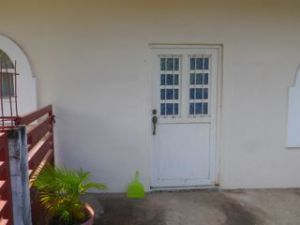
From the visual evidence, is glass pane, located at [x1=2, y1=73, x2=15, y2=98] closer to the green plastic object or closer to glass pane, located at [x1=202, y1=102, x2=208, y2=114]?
the green plastic object

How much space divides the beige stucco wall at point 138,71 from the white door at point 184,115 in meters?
0.13

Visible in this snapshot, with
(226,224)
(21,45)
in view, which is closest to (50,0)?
Result: (21,45)

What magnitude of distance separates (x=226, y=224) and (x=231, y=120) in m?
1.35

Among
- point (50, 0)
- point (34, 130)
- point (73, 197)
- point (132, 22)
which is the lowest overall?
point (73, 197)

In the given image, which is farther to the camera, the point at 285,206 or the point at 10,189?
the point at 285,206

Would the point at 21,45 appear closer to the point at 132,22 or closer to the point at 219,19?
the point at 132,22

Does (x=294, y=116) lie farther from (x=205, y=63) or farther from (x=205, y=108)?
(x=205, y=63)

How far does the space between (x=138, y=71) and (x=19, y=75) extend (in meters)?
1.38

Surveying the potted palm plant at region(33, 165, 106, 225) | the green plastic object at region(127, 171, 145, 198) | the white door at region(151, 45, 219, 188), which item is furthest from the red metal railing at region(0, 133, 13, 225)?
the white door at region(151, 45, 219, 188)

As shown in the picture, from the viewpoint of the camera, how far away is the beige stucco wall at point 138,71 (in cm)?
371

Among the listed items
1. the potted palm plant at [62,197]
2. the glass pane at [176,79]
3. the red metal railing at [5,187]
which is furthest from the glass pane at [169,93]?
the red metal railing at [5,187]

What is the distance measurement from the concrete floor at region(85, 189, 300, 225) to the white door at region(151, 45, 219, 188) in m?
0.26

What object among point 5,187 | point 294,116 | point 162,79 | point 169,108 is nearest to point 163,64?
point 162,79

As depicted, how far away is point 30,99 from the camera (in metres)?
3.70
